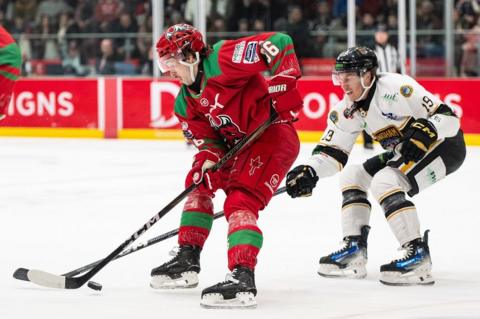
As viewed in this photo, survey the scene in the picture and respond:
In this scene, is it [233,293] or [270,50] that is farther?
[270,50]

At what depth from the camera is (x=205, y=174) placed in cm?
423

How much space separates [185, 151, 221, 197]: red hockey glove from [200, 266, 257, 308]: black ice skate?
1.59ft

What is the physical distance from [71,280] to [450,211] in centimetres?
289

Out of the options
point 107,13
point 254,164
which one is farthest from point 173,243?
point 107,13

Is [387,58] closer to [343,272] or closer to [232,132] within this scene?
[343,272]

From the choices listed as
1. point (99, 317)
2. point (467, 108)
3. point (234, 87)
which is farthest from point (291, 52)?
point (467, 108)

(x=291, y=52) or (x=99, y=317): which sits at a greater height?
(x=291, y=52)

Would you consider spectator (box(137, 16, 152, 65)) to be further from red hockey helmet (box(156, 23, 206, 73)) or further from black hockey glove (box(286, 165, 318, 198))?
red hockey helmet (box(156, 23, 206, 73))

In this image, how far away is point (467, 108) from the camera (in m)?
10.1

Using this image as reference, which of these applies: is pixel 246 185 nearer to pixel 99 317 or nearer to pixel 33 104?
pixel 99 317

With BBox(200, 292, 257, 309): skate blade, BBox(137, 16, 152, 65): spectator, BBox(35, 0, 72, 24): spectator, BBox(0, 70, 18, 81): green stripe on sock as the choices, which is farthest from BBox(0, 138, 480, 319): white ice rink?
BBox(35, 0, 72, 24): spectator

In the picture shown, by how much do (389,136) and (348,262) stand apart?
0.56m

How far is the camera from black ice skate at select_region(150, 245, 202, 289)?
427cm

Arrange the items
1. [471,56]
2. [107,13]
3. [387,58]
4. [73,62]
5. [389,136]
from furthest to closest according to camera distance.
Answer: [107,13], [73,62], [471,56], [387,58], [389,136]
